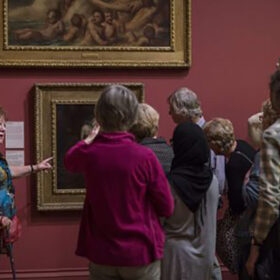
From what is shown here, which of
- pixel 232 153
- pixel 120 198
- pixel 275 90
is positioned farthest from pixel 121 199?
pixel 232 153

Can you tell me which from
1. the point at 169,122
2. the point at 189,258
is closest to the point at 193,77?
the point at 169,122

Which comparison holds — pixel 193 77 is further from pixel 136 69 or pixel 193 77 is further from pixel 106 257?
pixel 106 257

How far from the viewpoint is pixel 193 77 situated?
18.2 ft

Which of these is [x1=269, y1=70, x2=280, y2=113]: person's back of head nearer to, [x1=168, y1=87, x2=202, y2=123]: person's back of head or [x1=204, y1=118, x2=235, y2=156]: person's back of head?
[x1=204, y1=118, x2=235, y2=156]: person's back of head

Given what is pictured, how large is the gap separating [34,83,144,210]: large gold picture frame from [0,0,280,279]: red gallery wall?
10cm

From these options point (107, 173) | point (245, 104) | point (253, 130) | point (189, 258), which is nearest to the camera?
point (107, 173)

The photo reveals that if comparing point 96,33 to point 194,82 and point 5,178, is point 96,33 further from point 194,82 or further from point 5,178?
point 5,178

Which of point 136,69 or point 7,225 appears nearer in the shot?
point 7,225

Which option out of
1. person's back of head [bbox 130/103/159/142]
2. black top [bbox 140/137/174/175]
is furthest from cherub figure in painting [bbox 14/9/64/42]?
black top [bbox 140/137/174/175]

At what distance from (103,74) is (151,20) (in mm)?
704

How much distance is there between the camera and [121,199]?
2795 millimetres

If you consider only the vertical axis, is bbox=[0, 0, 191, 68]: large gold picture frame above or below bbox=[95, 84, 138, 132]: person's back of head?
above

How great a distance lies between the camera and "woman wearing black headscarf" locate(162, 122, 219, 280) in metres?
3.37

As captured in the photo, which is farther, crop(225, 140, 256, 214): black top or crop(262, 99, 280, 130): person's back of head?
crop(225, 140, 256, 214): black top
